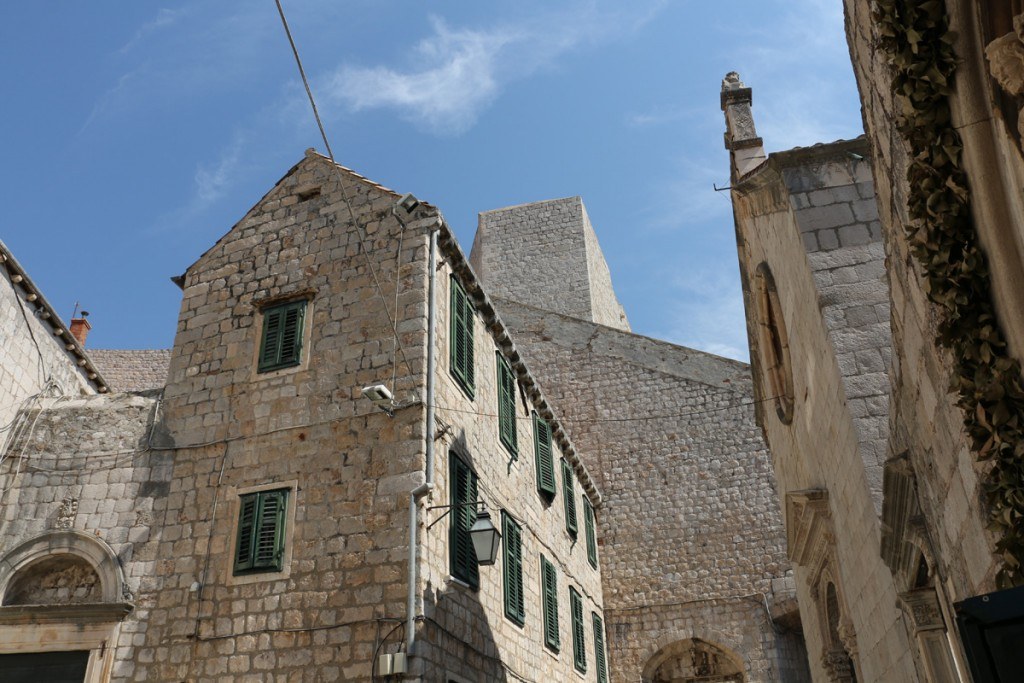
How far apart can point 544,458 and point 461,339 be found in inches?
156

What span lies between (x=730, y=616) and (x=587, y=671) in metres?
3.73

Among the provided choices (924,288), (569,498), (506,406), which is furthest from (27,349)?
(924,288)

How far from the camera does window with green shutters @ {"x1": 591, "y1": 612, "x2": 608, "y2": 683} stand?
15523mm

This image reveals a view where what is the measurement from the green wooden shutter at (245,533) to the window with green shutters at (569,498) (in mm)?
7169

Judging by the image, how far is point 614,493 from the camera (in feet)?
60.1

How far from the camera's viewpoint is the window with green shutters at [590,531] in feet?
55.2

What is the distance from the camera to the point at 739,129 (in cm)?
1136

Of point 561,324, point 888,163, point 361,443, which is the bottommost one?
point 888,163

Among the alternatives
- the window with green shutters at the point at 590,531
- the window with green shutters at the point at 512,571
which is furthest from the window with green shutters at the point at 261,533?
the window with green shutters at the point at 590,531

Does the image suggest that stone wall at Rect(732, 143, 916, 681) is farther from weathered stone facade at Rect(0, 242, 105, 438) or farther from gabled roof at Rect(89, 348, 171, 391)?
gabled roof at Rect(89, 348, 171, 391)

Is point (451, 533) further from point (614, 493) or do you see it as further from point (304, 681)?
point (614, 493)

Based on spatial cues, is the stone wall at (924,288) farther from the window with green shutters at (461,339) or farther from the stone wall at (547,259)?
the stone wall at (547,259)

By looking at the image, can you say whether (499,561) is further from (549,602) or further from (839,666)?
(839,666)

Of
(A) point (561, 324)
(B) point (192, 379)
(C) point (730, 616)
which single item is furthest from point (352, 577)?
(A) point (561, 324)
